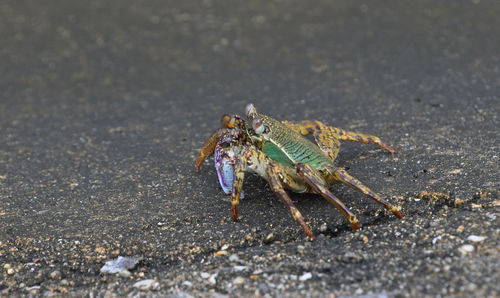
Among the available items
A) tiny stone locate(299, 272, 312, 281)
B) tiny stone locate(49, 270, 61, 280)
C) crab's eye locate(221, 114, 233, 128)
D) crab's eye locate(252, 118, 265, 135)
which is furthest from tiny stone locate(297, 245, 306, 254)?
tiny stone locate(49, 270, 61, 280)

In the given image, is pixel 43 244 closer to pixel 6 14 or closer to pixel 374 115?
pixel 374 115

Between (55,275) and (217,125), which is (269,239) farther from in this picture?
(217,125)

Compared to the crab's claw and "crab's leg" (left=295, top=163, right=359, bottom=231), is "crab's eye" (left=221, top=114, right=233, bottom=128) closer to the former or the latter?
A: the crab's claw

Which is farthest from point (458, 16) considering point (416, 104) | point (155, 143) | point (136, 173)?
point (136, 173)

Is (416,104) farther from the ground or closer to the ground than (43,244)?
farther from the ground

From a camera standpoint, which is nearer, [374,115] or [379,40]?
[374,115]

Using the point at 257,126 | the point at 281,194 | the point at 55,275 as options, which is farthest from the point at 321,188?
the point at 55,275
